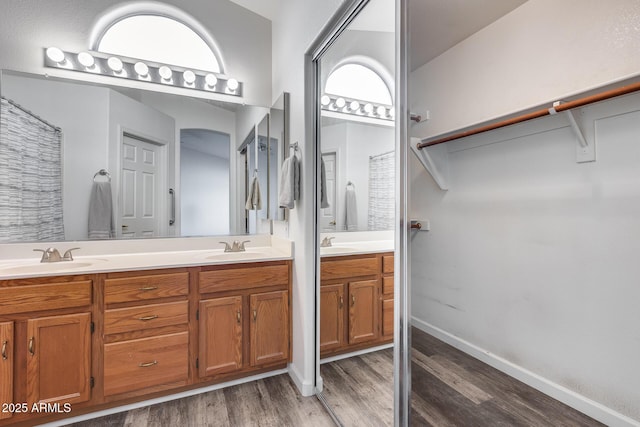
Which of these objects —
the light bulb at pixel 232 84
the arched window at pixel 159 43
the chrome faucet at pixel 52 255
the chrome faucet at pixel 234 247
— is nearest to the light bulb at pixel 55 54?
the arched window at pixel 159 43

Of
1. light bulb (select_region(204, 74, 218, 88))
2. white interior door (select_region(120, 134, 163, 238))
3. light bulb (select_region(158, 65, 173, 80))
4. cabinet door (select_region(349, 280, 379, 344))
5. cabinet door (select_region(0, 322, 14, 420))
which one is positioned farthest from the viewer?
light bulb (select_region(204, 74, 218, 88))

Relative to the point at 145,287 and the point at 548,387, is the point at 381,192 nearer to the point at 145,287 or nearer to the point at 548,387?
the point at 548,387

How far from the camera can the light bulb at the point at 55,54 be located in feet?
A: 6.65

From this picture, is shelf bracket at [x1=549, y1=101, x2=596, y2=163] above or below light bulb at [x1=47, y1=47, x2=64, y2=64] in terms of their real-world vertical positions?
below

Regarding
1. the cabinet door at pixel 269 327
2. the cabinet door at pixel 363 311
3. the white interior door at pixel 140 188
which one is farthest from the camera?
the white interior door at pixel 140 188

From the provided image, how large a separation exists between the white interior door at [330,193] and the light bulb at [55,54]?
2.02 m

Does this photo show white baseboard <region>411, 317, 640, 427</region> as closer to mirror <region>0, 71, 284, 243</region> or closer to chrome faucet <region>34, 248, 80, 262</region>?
mirror <region>0, 71, 284, 243</region>

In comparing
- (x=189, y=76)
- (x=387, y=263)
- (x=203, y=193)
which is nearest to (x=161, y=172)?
(x=203, y=193)

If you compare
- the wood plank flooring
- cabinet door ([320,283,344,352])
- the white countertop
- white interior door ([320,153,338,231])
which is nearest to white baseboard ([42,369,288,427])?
the wood plank flooring

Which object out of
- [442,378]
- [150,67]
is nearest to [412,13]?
[442,378]

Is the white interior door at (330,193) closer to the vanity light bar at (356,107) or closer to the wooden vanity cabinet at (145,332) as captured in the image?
the vanity light bar at (356,107)

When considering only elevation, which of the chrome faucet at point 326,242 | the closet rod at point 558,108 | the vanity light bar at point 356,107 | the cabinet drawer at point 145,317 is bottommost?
the cabinet drawer at point 145,317

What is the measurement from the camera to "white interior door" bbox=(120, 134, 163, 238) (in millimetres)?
2166

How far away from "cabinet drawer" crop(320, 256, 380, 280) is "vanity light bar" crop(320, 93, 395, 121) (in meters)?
0.64
